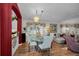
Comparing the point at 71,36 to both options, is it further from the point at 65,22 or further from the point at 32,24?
the point at 32,24

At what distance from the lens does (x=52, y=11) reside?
2924mm

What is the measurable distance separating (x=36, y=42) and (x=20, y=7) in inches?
35.8

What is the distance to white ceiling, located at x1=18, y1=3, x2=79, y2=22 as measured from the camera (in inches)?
113

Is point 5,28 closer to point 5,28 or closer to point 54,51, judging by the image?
point 5,28

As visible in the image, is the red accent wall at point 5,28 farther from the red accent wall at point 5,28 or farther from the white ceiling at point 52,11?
the white ceiling at point 52,11

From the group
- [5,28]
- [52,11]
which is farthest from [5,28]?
[52,11]

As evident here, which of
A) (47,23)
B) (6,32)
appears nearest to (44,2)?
(47,23)

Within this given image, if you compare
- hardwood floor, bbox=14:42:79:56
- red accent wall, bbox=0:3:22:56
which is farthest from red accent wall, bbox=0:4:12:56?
hardwood floor, bbox=14:42:79:56

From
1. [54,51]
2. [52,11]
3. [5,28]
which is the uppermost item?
[52,11]

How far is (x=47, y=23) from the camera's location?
2934 millimetres

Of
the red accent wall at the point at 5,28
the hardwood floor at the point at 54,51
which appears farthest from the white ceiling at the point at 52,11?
the hardwood floor at the point at 54,51

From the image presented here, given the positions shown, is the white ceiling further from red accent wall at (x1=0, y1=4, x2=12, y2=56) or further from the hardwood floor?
the hardwood floor

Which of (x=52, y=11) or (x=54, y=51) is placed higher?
(x=52, y=11)

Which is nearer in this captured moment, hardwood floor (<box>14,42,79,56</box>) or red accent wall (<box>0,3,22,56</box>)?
red accent wall (<box>0,3,22,56</box>)
